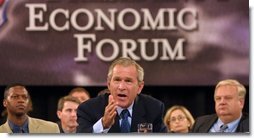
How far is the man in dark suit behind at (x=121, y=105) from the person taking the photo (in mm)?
6625

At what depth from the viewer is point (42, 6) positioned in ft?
22.1

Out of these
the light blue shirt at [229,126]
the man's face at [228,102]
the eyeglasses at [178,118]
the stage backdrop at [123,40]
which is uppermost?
the stage backdrop at [123,40]

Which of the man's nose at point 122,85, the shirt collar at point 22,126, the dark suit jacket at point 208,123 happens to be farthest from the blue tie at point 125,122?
the shirt collar at point 22,126

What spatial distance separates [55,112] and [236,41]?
1.82 m

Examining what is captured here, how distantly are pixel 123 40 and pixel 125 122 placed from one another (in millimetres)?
772

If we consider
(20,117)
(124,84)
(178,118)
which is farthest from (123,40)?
(20,117)

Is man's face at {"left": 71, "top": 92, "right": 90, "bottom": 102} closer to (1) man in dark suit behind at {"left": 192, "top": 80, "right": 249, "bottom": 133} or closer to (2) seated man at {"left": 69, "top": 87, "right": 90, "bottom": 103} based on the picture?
(2) seated man at {"left": 69, "top": 87, "right": 90, "bottom": 103}

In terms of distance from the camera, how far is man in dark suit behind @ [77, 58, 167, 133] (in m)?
6.62

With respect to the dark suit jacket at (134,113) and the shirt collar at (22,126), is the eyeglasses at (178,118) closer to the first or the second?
the dark suit jacket at (134,113)

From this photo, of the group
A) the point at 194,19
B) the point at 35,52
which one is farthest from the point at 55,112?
the point at 194,19

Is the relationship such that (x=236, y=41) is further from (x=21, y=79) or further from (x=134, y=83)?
(x=21, y=79)

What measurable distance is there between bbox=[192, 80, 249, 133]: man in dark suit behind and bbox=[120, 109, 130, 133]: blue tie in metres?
0.63

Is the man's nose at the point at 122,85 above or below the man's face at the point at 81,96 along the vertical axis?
above

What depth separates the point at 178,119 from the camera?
668 centimetres
